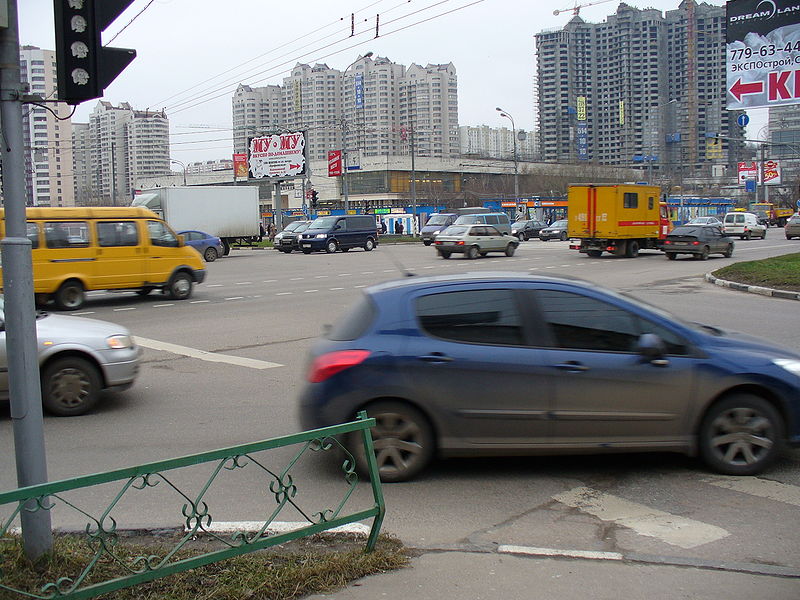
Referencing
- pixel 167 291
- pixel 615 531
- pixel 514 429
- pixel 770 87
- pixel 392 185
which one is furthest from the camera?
pixel 392 185

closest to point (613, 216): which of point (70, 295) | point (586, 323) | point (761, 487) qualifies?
point (70, 295)

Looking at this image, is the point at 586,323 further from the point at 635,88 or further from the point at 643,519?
the point at 635,88

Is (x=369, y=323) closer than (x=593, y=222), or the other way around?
(x=369, y=323)

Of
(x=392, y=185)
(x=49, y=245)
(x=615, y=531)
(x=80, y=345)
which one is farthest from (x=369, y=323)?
(x=392, y=185)

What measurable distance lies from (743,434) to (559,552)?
218 cm

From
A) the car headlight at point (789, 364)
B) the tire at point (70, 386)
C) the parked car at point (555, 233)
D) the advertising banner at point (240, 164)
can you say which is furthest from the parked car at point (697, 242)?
the advertising banner at point (240, 164)

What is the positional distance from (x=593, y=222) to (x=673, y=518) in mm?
28087

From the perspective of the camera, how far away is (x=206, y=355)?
38.3 ft

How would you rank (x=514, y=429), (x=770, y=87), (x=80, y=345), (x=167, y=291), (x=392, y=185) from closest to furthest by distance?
(x=514, y=429)
(x=80, y=345)
(x=167, y=291)
(x=770, y=87)
(x=392, y=185)

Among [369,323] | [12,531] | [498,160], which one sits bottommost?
[12,531]

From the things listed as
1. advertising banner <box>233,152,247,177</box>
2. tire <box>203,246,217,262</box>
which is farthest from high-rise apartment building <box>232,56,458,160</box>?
tire <box>203,246,217,262</box>

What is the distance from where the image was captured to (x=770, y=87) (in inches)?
874

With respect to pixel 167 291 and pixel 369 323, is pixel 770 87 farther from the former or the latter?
pixel 369 323

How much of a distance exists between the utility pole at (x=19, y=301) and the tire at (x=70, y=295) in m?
14.2
